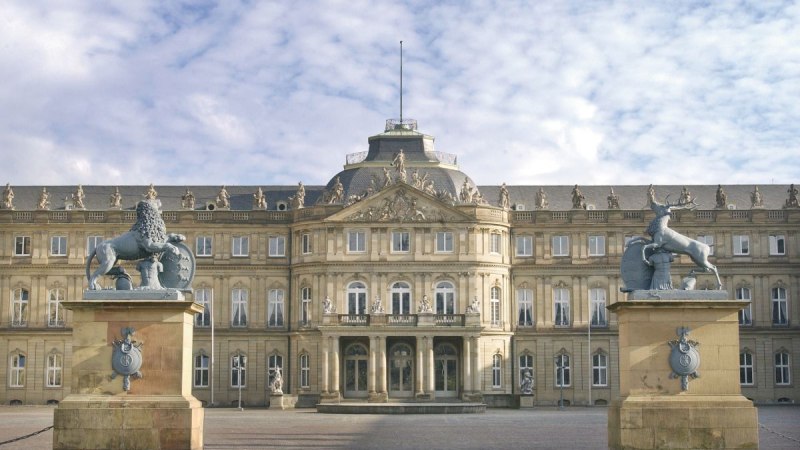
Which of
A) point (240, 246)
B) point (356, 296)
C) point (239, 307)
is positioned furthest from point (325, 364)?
point (240, 246)

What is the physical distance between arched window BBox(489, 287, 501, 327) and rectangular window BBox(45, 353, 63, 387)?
104 feet

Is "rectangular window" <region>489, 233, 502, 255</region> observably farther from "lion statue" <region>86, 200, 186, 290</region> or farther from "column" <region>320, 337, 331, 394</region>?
"lion statue" <region>86, 200, 186, 290</region>

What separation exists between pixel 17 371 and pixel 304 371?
2118cm

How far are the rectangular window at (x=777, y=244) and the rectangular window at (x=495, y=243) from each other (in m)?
20.2

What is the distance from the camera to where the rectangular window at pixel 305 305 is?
86625 millimetres

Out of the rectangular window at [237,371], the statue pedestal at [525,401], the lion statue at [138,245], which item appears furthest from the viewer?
the rectangular window at [237,371]

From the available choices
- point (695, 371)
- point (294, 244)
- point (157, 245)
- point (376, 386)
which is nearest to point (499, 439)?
point (695, 371)

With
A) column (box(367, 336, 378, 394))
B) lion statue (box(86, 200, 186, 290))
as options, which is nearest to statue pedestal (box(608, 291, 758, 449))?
lion statue (box(86, 200, 186, 290))

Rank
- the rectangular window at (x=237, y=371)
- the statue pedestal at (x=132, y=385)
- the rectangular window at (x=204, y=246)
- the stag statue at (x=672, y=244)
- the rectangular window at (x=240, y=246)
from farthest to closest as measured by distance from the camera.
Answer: the rectangular window at (x=240, y=246), the rectangular window at (x=204, y=246), the rectangular window at (x=237, y=371), the stag statue at (x=672, y=244), the statue pedestal at (x=132, y=385)

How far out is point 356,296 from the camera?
85.1m

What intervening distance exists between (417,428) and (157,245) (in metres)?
22.5

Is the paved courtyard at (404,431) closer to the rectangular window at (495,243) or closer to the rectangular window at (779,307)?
the rectangular window at (495,243)

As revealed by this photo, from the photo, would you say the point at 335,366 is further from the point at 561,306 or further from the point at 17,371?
the point at 17,371

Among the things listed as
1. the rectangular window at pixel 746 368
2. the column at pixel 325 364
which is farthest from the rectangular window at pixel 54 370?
the rectangular window at pixel 746 368
